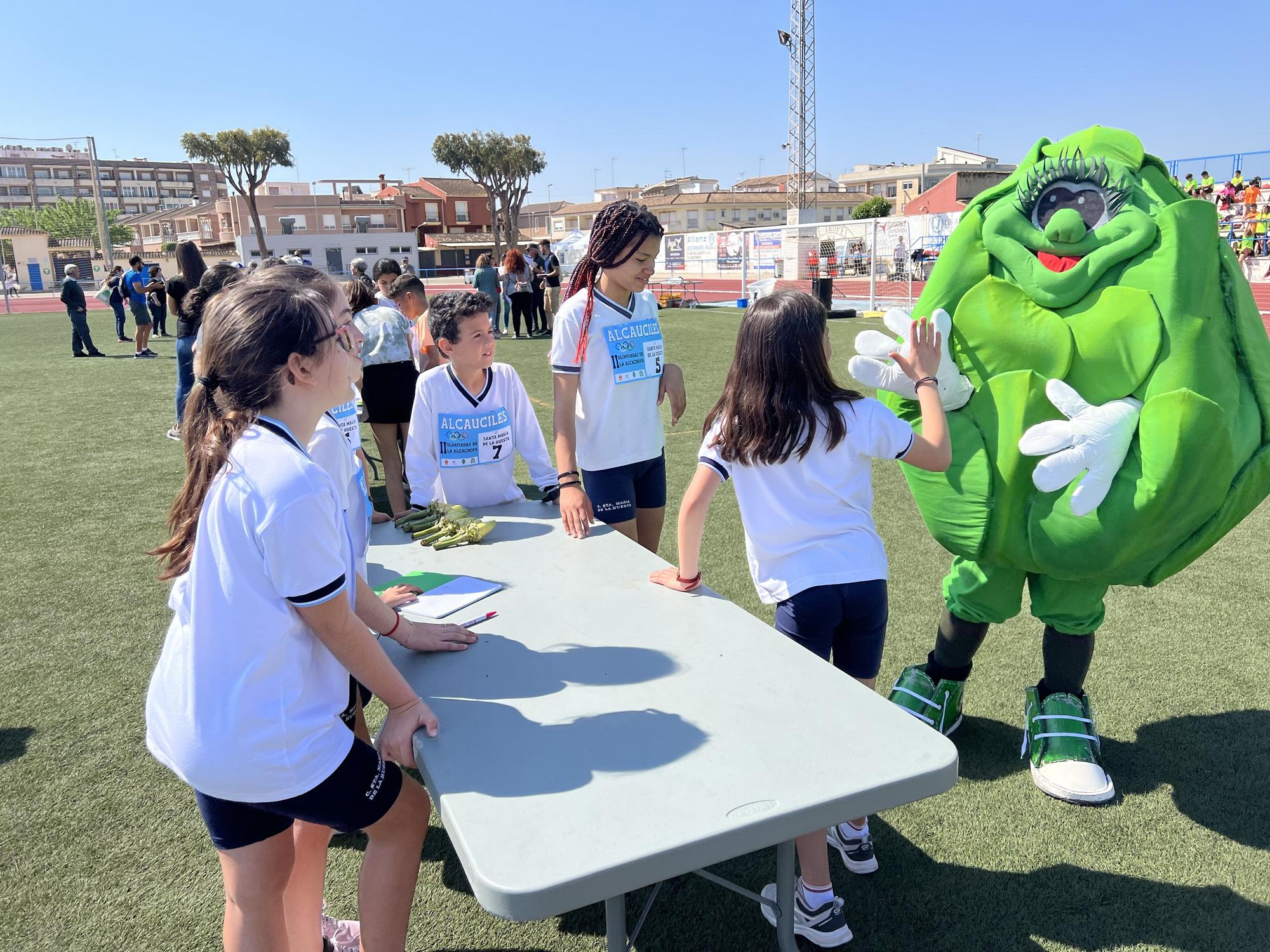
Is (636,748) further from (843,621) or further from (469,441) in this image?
(469,441)

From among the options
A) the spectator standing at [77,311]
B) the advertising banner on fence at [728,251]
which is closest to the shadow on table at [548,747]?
the spectator standing at [77,311]

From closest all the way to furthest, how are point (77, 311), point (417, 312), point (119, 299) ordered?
point (417, 312)
point (77, 311)
point (119, 299)

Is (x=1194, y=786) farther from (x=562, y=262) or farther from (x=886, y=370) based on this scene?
(x=562, y=262)

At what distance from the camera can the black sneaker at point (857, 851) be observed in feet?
7.16

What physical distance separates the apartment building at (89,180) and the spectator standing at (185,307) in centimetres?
9568

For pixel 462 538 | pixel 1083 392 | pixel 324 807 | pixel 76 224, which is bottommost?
pixel 324 807

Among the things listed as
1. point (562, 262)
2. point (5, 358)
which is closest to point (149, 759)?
point (5, 358)

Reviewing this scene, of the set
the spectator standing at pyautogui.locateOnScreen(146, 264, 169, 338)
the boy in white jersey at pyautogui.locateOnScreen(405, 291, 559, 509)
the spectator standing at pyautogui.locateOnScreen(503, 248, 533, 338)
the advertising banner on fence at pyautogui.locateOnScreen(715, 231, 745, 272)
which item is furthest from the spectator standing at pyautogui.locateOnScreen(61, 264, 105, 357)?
the advertising banner on fence at pyautogui.locateOnScreen(715, 231, 745, 272)

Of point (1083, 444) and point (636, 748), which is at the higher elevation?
point (1083, 444)

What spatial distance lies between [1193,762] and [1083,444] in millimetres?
1174

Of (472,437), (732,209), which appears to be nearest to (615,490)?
(472,437)

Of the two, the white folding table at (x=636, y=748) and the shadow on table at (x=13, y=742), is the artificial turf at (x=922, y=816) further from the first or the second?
the white folding table at (x=636, y=748)

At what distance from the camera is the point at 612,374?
286 cm

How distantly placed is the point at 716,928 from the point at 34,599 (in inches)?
153
